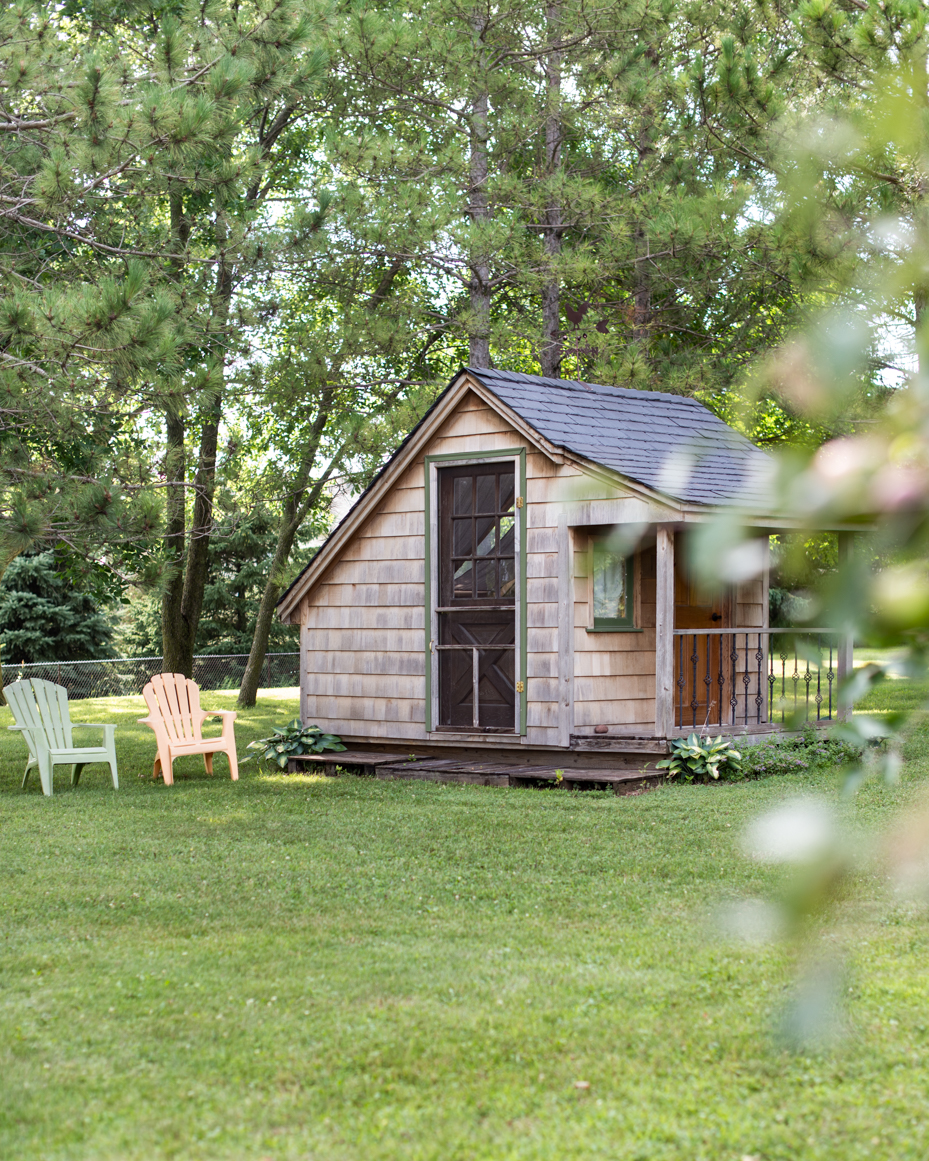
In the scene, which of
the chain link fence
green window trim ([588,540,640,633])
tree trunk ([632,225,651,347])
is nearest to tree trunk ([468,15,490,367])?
tree trunk ([632,225,651,347])

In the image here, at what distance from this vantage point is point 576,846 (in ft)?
24.7

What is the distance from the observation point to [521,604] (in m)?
11.3

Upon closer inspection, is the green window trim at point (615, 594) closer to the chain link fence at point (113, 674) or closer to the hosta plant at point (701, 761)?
the hosta plant at point (701, 761)

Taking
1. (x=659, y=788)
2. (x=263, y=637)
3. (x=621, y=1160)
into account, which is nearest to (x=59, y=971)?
(x=621, y=1160)

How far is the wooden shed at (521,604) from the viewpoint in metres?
11.0

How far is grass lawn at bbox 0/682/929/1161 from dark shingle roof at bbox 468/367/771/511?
3527mm

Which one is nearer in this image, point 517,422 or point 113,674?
point 517,422

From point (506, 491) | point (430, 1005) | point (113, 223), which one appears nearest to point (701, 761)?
point (506, 491)

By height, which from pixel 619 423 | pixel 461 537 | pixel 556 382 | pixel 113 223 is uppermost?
pixel 113 223

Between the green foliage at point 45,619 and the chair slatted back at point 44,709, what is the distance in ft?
62.1

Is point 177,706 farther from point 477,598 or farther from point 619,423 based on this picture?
point 619,423

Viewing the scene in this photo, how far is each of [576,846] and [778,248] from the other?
10472 mm

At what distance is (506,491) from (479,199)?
786 centimetres

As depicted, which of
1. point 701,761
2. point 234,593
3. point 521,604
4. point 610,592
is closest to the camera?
point 701,761
